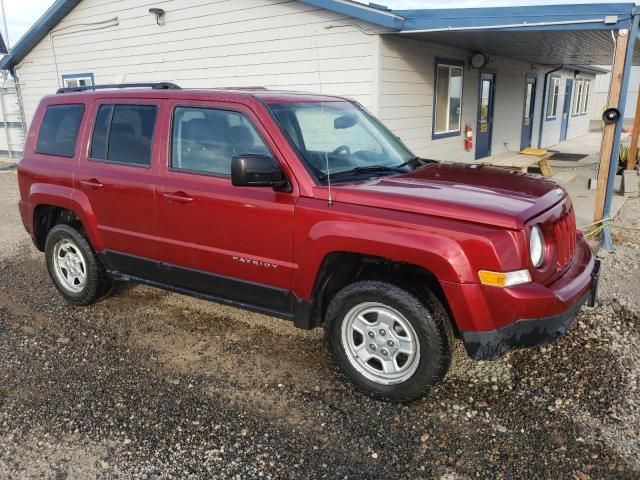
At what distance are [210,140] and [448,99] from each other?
804 centimetres

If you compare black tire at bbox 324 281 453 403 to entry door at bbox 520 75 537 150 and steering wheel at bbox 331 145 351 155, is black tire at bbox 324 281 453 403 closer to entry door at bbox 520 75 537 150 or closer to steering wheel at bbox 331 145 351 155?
steering wheel at bbox 331 145 351 155

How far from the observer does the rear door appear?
13.5 feet

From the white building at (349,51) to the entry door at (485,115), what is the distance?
0.05 m

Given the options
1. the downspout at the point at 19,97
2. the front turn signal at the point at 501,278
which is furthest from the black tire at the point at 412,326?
the downspout at the point at 19,97

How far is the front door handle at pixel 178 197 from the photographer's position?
3858 mm

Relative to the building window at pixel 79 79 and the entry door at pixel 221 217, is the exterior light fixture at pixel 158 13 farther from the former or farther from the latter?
the entry door at pixel 221 217

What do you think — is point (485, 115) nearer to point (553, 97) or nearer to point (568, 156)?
point (568, 156)

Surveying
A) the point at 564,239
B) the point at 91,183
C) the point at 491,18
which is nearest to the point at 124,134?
the point at 91,183

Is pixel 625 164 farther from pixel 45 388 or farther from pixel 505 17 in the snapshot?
pixel 45 388

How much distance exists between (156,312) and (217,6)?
7227mm

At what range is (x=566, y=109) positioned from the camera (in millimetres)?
20906

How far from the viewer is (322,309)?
142 inches

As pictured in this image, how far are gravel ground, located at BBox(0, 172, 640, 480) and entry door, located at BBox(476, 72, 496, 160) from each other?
838 centimetres

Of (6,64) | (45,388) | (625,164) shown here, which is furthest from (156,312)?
(6,64)
